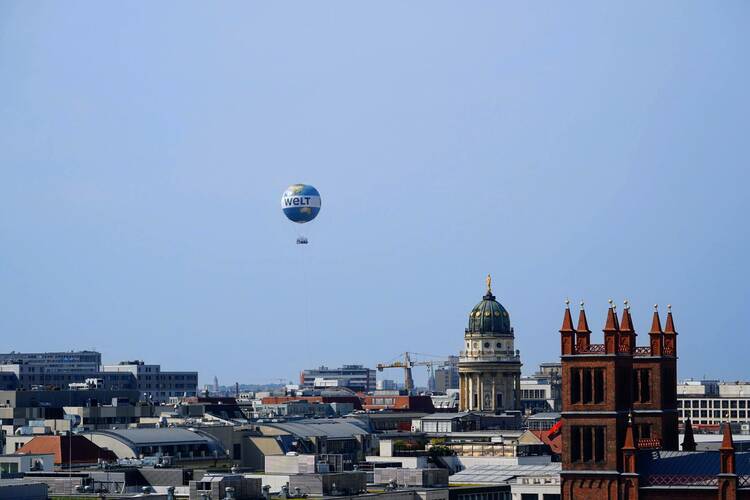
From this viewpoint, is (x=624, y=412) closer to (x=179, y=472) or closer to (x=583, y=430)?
(x=583, y=430)

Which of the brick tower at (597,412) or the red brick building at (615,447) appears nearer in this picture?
the red brick building at (615,447)

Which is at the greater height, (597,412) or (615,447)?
(597,412)

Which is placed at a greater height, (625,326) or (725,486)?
(625,326)

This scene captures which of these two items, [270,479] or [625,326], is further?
[270,479]

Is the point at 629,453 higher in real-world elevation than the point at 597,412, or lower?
lower

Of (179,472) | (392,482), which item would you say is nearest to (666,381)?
(392,482)

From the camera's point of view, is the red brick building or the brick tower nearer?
the red brick building

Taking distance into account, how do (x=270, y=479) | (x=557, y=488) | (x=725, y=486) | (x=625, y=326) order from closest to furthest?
(x=725, y=486), (x=625, y=326), (x=270, y=479), (x=557, y=488)

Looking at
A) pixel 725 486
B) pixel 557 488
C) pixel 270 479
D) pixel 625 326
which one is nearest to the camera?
pixel 725 486
